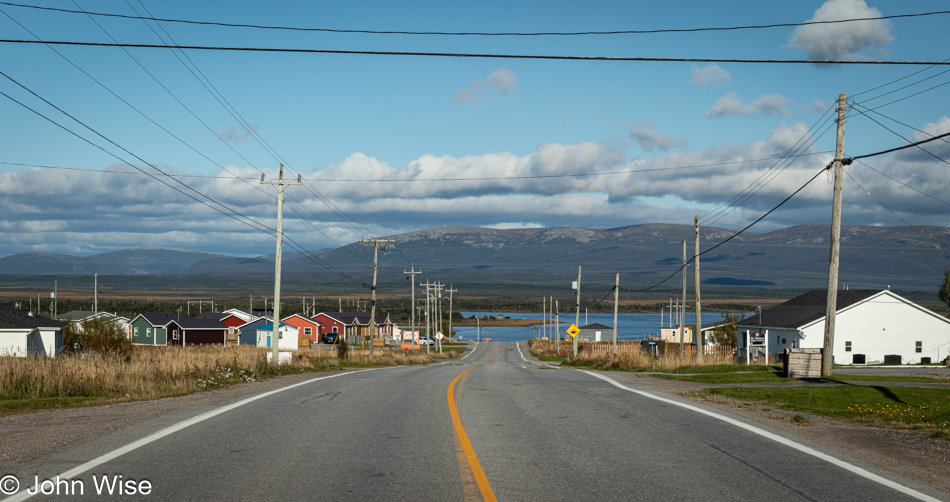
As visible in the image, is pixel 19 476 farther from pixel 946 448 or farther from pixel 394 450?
pixel 946 448

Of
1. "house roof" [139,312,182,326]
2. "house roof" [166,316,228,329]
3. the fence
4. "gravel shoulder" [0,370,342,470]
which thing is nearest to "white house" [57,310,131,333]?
"house roof" [139,312,182,326]

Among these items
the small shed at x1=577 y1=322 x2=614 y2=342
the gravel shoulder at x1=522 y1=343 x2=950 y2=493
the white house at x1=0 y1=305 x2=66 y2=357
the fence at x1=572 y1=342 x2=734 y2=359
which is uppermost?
the gravel shoulder at x1=522 y1=343 x2=950 y2=493

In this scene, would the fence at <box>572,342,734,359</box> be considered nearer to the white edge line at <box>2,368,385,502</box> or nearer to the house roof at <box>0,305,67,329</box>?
the white edge line at <box>2,368,385,502</box>

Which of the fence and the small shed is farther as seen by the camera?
the small shed

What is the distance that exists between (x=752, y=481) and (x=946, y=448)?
4823 mm

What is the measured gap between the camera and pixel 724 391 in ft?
73.4

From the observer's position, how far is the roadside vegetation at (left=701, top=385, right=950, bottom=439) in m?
14.9

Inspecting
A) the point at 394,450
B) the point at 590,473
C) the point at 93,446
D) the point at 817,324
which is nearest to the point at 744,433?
the point at 590,473

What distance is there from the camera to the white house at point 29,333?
51.8 meters

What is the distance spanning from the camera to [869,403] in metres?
19.6

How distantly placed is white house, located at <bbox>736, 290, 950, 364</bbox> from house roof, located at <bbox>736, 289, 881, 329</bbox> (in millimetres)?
141

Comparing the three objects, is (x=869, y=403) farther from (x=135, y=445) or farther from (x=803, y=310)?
(x=803, y=310)

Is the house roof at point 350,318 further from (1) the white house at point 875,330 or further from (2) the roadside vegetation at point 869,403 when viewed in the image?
(2) the roadside vegetation at point 869,403

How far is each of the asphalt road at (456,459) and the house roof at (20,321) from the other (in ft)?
152
